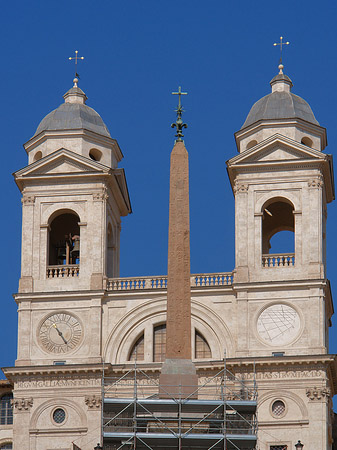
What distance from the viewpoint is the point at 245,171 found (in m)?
78.2

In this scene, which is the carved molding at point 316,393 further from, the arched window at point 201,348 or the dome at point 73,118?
the dome at point 73,118

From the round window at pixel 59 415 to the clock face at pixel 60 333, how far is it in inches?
108

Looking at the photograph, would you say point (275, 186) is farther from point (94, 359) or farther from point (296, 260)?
point (94, 359)

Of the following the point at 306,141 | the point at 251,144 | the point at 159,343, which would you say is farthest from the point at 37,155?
the point at 306,141

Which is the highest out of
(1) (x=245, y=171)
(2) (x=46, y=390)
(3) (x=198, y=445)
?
(1) (x=245, y=171)

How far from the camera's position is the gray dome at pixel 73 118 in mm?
80625

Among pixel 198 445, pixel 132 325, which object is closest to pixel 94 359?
pixel 132 325

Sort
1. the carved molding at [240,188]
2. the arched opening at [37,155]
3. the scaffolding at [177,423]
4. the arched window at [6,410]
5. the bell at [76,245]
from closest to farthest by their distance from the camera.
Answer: the scaffolding at [177,423] < the carved molding at [240,188] < the bell at [76,245] < the arched opening at [37,155] < the arched window at [6,410]

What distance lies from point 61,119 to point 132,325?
1061 cm

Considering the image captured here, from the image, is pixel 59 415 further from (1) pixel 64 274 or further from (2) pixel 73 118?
(2) pixel 73 118

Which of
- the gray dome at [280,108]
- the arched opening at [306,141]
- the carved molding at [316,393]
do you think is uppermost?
the gray dome at [280,108]

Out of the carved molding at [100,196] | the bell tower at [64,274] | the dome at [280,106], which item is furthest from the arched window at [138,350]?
the dome at [280,106]

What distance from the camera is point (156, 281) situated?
255ft

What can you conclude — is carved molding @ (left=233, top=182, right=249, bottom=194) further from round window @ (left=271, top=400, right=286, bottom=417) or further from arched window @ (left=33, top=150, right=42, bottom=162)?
round window @ (left=271, top=400, right=286, bottom=417)
